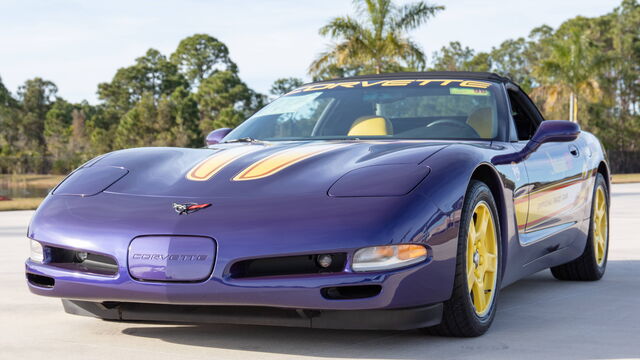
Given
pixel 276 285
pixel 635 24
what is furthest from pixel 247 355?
pixel 635 24

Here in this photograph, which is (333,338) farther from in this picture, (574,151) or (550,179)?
(574,151)

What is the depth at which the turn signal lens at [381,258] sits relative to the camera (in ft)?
11.8

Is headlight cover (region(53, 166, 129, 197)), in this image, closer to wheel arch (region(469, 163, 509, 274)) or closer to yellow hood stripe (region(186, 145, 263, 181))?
yellow hood stripe (region(186, 145, 263, 181))

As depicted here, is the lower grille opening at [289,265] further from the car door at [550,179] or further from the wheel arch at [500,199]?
the car door at [550,179]

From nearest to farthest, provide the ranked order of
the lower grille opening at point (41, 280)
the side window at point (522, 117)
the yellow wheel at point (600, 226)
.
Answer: the lower grille opening at point (41, 280) → the side window at point (522, 117) → the yellow wheel at point (600, 226)

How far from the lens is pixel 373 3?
28359 mm

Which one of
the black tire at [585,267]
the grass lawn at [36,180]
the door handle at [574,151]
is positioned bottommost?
the grass lawn at [36,180]

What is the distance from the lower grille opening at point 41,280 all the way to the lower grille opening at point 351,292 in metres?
1.25

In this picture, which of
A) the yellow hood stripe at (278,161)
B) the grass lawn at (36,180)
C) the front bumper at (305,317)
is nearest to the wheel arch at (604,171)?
the yellow hood stripe at (278,161)

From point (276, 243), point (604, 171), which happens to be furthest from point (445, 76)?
point (276, 243)

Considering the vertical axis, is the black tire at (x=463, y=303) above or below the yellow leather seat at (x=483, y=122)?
below

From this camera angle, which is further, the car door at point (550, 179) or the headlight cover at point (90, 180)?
the car door at point (550, 179)

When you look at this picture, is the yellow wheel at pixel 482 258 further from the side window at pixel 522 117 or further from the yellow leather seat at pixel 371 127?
the side window at pixel 522 117

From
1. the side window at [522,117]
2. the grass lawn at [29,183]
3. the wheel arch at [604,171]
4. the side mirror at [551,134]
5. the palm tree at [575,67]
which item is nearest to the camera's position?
the side mirror at [551,134]
